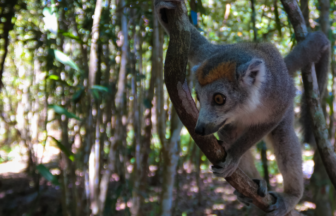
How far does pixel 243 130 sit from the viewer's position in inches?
118

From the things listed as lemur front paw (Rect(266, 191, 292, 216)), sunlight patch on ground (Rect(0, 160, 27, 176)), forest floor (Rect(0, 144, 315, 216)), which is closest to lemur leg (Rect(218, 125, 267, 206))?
lemur front paw (Rect(266, 191, 292, 216))

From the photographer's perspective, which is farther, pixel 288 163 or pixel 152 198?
pixel 152 198

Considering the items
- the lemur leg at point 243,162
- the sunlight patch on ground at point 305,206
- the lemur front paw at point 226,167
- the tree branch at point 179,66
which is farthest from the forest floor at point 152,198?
the tree branch at point 179,66

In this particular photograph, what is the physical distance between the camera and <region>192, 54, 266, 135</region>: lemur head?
236cm

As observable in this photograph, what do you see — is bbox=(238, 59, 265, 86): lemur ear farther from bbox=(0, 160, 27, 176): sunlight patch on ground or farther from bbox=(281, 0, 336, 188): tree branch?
bbox=(0, 160, 27, 176): sunlight patch on ground

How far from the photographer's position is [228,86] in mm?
2441

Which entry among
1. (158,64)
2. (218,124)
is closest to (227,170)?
(218,124)

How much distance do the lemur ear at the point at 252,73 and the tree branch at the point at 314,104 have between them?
1.06 meters

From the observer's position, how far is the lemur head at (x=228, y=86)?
2.36m

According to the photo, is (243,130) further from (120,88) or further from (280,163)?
(120,88)

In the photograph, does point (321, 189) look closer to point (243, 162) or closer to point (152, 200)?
point (243, 162)

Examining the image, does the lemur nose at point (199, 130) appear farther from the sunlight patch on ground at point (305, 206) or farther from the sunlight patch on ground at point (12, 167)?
the sunlight patch on ground at point (12, 167)

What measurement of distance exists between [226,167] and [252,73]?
0.89 metres

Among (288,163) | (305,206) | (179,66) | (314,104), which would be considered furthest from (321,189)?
(179,66)
